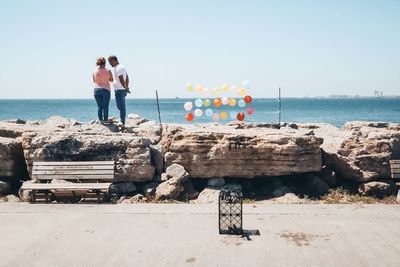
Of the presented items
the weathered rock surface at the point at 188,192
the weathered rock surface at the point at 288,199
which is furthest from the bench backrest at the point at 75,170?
the weathered rock surface at the point at 288,199

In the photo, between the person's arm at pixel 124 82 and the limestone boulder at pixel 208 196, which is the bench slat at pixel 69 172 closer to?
the limestone boulder at pixel 208 196

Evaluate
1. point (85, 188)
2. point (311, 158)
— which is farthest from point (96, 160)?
point (311, 158)

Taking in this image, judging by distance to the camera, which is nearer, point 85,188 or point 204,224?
point 204,224

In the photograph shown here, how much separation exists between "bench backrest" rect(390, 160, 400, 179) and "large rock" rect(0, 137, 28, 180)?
31.5 ft

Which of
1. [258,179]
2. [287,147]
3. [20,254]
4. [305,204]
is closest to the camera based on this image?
[20,254]

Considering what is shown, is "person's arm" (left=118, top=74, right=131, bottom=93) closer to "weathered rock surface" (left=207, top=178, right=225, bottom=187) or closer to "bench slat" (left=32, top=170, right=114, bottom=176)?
"bench slat" (left=32, top=170, right=114, bottom=176)

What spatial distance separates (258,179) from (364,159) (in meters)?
2.78

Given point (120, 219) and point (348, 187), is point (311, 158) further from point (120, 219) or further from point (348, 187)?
point (120, 219)

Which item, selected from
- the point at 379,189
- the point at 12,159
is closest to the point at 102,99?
the point at 12,159

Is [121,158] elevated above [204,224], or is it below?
above

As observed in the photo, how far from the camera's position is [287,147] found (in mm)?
9781

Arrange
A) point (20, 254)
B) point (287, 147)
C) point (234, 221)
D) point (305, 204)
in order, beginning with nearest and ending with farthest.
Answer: point (20, 254)
point (234, 221)
point (305, 204)
point (287, 147)

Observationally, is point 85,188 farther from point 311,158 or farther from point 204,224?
point 311,158

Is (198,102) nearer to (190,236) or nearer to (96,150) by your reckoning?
(96,150)
